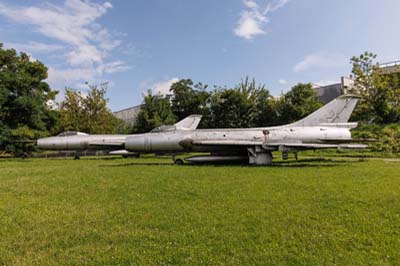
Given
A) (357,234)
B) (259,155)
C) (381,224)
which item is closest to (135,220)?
(357,234)

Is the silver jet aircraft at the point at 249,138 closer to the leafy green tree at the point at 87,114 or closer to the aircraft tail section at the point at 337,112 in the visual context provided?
the aircraft tail section at the point at 337,112

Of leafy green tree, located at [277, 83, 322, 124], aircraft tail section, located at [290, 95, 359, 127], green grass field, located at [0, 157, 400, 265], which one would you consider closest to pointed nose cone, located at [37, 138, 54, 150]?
green grass field, located at [0, 157, 400, 265]

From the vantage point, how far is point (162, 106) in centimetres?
3606

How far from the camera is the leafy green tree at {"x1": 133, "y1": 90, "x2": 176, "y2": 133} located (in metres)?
34.1

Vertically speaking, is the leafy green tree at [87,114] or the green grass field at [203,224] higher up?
the leafy green tree at [87,114]

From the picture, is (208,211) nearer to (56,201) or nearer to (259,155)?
(56,201)

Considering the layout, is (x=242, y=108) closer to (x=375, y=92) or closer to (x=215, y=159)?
(x=375, y=92)

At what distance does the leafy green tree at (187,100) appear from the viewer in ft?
130

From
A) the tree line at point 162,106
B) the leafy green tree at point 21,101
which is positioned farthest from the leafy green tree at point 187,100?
the leafy green tree at point 21,101

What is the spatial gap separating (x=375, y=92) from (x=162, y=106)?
916 inches

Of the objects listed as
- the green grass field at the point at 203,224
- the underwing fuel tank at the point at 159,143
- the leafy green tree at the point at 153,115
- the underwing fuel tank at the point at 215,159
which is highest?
the leafy green tree at the point at 153,115

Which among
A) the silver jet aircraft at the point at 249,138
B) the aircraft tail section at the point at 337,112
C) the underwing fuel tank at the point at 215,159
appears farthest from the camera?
the aircraft tail section at the point at 337,112

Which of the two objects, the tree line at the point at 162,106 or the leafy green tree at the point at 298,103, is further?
the leafy green tree at the point at 298,103

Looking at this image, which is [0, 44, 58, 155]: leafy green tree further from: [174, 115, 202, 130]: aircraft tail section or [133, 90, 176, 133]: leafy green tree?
[174, 115, 202, 130]: aircraft tail section
